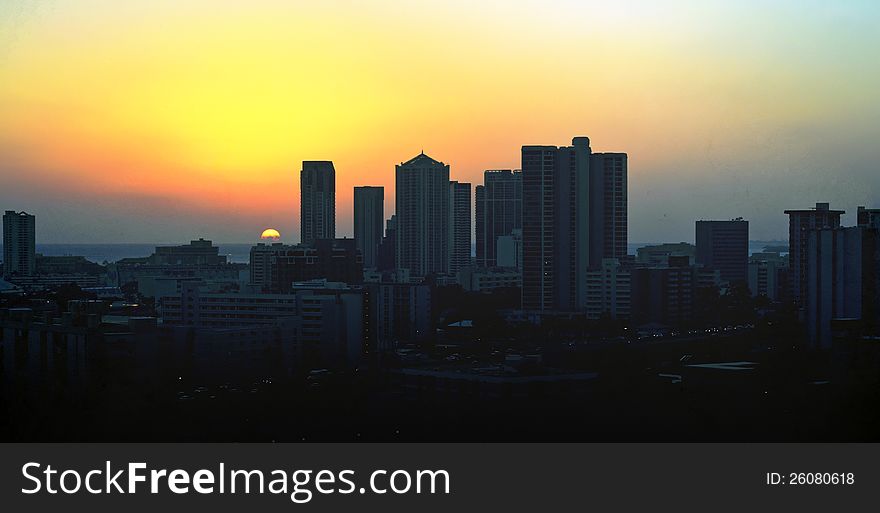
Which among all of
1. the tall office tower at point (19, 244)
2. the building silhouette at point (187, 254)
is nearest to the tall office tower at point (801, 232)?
the building silhouette at point (187, 254)

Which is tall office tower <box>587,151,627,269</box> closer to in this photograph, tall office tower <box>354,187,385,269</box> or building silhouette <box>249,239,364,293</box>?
tall office tower <box>354,187,385,269</box>

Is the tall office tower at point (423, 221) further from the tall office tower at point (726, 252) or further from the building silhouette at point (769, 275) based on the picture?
the building silhouette at point (769, 275)

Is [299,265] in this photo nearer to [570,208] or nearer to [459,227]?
[570,208]

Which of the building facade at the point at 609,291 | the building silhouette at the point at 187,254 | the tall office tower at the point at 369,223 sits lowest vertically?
the building facade at the point at 609,291

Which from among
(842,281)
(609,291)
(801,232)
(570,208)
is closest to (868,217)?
(842,281)
